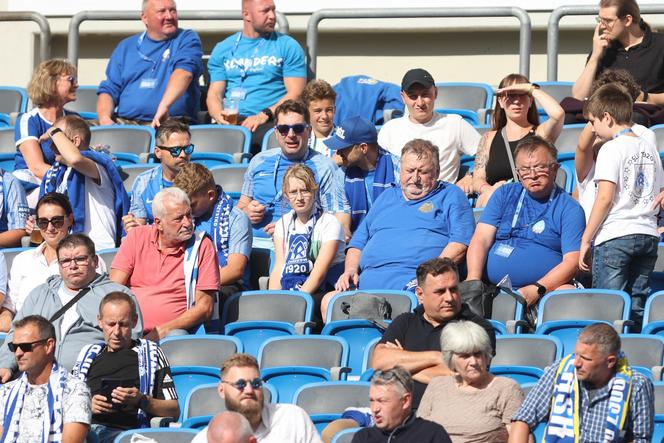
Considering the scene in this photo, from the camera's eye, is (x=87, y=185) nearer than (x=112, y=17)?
Yes

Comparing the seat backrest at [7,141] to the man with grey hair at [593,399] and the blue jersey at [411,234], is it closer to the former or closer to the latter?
the blue jersey at [411,234]

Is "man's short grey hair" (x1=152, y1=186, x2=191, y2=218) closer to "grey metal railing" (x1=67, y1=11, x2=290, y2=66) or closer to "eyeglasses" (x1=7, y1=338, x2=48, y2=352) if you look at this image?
"eyeglasses" (x1=7, y1=338, x2=48, y2=352)

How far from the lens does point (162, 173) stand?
9.27 meters

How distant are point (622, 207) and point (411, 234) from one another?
1.12 meters

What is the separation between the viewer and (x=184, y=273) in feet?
27.1

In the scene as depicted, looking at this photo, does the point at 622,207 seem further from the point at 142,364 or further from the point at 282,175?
the point at 142,364

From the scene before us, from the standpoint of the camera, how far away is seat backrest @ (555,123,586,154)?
9812 mm

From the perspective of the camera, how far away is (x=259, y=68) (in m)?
10.8

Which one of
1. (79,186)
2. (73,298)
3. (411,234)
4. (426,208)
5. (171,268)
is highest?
(79,186)

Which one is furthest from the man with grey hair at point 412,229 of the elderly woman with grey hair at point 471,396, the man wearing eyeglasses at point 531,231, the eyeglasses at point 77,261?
the elderly woman with grey hair at point 471,396

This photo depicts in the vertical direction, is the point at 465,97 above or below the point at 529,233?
above

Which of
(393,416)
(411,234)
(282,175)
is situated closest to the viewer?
(393,416)

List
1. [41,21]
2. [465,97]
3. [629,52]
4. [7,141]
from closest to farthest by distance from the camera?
[629,52]
[7,141]
[465,97]
[41,21]

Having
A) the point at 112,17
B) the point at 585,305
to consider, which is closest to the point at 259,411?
the point at 585,305
